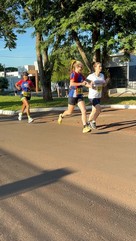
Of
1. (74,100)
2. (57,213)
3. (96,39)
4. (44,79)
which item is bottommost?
(57,213)

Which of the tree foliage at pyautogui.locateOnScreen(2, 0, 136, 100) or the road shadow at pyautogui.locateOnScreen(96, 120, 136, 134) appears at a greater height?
the tree foliage at pyautogui.locateOnScreen(2, 0, 136, 100)

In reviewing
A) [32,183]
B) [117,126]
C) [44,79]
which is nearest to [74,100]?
[117,126]

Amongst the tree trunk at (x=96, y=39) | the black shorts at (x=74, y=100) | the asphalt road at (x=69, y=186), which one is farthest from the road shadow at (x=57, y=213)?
the tree trunk at (x=96, y=39)

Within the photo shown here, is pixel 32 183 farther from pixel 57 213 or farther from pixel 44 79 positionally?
pixel 44 79

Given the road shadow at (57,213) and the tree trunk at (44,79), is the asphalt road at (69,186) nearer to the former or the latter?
the road shadow at (57,213)

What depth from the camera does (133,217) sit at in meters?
4.41

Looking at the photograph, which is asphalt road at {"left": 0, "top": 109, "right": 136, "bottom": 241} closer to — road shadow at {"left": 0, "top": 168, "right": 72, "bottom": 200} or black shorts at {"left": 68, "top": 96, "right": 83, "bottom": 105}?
road shadow at {"left": 0, "top": 168, "right": 72, "bottom": 200}

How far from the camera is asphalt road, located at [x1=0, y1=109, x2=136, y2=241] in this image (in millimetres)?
4152

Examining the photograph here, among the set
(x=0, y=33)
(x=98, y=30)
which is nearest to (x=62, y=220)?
(x=98, y=30)

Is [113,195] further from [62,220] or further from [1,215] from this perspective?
[1,215]

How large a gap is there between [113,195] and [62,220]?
1006 millimetres

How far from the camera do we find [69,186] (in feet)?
18.4

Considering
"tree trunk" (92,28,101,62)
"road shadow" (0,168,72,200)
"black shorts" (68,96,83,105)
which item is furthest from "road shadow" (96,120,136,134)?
"tree trunk" (92,28,101,62)

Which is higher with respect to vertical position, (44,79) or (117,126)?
(44,79)
